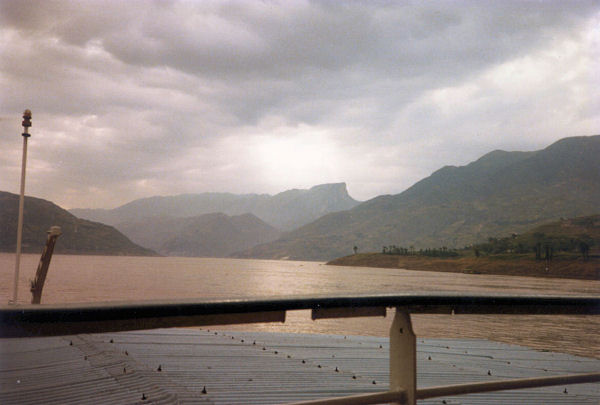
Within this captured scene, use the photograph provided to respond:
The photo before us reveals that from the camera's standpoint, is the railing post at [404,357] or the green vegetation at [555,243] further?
the green vegetation at [555,243]

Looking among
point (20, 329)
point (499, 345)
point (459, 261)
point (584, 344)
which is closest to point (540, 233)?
point (459, 261)

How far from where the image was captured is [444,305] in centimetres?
188

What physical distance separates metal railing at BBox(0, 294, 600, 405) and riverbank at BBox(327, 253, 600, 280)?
5118 inches

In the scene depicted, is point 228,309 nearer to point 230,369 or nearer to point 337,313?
point 337,313

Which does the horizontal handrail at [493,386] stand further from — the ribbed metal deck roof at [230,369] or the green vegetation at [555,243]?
the green vegetation at [555,243]

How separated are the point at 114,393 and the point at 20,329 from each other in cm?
362

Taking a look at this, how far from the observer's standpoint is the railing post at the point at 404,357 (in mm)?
1711

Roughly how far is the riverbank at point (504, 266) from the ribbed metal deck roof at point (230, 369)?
124439 mm

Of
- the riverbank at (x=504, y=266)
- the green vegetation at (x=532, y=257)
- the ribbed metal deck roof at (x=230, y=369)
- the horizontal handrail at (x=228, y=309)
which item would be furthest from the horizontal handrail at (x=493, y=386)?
the green vegetation at (x=532, y=257)

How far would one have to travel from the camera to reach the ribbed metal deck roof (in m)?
4.46

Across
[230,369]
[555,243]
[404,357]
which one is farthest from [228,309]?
→ [555,243]

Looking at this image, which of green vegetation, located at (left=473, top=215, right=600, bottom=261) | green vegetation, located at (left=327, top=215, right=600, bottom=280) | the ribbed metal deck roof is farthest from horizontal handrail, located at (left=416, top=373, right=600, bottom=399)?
green vegetation, located at (left=473, top=215, right=600, bottom=261)

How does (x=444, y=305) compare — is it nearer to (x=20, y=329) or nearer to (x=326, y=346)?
(x=20, y=329)

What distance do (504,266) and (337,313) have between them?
5760 inches
